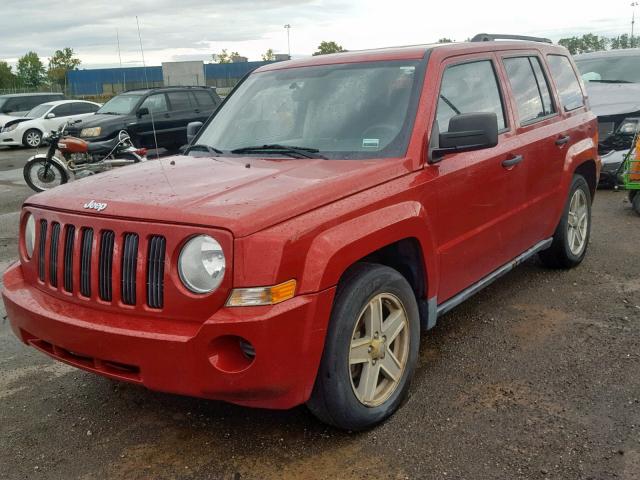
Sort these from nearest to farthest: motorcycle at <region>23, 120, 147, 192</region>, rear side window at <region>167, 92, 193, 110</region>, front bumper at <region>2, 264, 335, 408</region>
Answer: front bumper at <region>2, 264, 335, 408</region>, motorcycle at <region>23, 120, 147, 192</region>, rear side window at <region>167, 92, 193, 110</region>

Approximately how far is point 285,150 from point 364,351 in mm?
1265

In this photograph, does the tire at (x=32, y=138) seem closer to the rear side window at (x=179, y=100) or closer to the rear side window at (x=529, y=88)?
the rear side window at (x=179, y=100)

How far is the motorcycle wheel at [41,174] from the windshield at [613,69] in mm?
9016

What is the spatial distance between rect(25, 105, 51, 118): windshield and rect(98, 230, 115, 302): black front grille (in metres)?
20.4

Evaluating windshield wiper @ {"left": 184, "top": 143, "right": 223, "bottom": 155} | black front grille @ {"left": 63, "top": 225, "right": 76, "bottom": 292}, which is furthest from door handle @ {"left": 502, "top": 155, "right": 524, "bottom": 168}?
black front grille @ {"left": 63, "top": 225, "right": 76, "bottom": 292}

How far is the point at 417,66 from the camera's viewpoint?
12.3 feet

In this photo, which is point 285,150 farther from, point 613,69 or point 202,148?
point 613,69

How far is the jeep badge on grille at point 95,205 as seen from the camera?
2.92m

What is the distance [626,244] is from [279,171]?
14.5 feet

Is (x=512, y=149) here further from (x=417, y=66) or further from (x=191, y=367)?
(x=191, y=367)

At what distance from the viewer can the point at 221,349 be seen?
2.66 m

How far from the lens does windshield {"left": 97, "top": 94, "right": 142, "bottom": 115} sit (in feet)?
48.7

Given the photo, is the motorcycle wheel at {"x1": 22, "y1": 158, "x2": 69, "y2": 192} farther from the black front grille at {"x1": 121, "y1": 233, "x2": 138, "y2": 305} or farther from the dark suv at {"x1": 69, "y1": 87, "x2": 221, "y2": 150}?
the black front grille at {"x1": 121, "y1": 233, "x2": 138, "y2": 305}

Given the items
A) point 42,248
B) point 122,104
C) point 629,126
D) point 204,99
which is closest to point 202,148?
point 42,248
